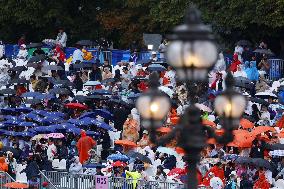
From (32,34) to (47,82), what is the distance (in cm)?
1489

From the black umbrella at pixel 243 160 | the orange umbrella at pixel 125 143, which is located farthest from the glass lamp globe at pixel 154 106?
the orange umbrella at pixel 125 143

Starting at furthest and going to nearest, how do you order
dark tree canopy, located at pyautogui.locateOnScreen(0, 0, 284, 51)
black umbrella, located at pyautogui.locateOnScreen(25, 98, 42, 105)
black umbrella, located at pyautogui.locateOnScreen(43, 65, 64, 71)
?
dark tree canopy, located at pyautogui.locateOnScreen(0, 0, 284, 51) < black umbrella, located at pyautogui.locateOnScreen(43, 65, 64, 71) < black umbrella, located at pyautogui.locateOnScreen(25, 98, 42, 105)

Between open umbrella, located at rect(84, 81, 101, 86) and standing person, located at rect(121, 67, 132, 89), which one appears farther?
standing person, located at rect(121, 67, 132, 89)

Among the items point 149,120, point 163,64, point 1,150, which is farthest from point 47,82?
point 149,120

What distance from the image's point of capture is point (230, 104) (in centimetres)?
1476

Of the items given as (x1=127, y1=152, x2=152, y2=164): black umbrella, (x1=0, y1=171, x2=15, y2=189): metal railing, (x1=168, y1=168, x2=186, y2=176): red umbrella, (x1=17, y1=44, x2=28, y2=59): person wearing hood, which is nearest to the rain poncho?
(x1=127, y1=152, x2=152, y2=164): black umbrella

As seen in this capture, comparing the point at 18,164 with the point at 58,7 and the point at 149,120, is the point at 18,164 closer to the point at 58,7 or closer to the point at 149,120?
the point at 149,120

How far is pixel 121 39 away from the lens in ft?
170

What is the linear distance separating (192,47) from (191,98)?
86cm

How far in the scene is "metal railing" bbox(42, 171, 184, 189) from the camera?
28205 millimetres

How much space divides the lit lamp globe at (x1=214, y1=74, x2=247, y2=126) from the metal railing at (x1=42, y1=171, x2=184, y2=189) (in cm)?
1293

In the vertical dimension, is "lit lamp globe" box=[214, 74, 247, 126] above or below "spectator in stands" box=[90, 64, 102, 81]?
below

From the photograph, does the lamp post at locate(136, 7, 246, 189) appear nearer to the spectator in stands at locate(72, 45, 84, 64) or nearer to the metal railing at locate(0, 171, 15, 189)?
the metal railing at locate(0, 171, 15, 189)

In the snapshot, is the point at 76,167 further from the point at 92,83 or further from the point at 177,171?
the point at 92,83
